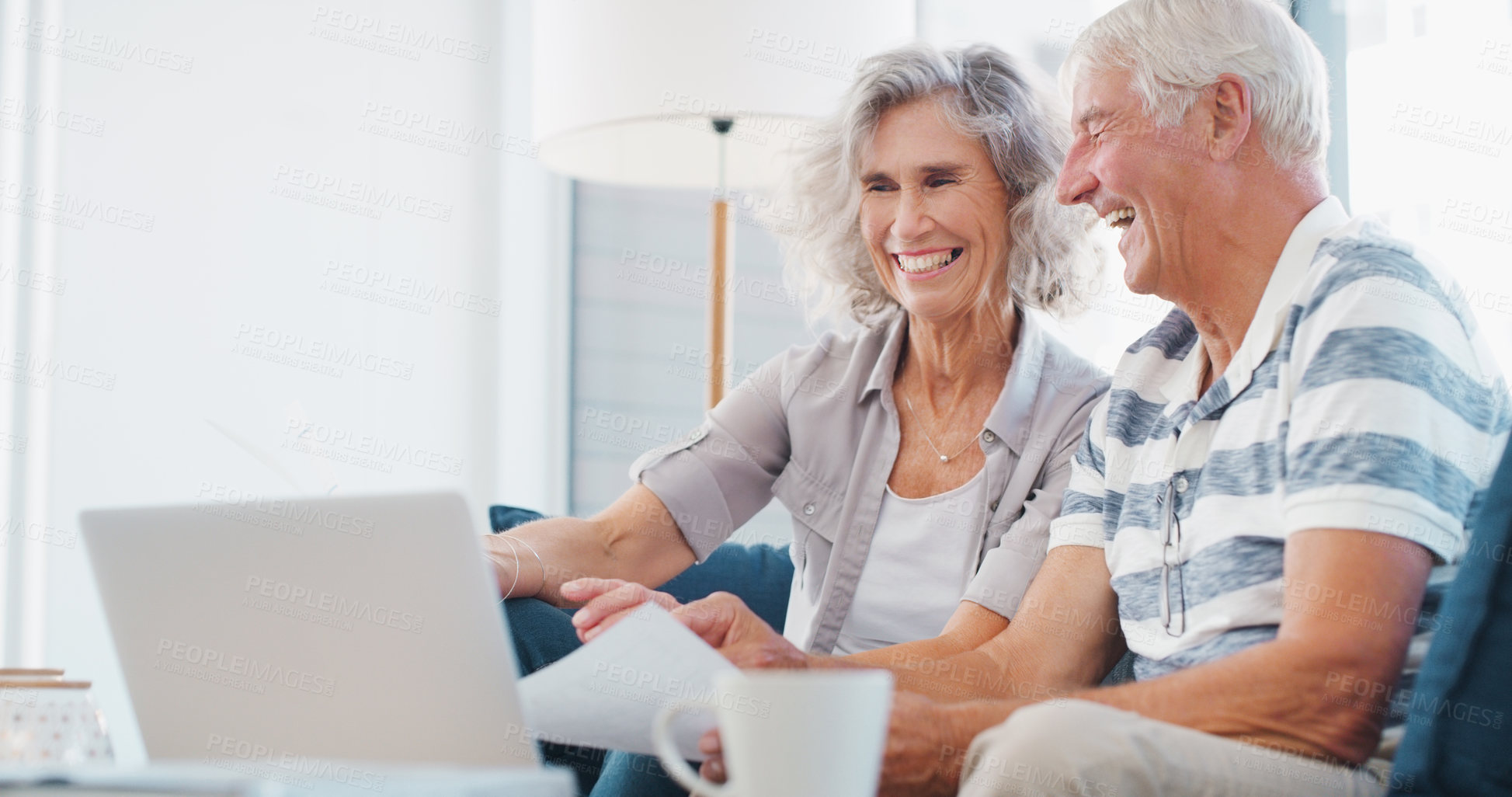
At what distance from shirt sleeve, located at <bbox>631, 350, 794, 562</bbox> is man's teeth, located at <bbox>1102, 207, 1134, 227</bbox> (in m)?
0.62

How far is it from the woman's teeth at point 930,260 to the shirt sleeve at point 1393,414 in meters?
0.70

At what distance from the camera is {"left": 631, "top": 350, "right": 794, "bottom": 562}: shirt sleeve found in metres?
1.77

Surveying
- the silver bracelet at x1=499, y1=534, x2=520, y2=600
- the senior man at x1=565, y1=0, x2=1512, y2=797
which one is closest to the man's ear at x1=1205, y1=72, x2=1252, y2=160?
the senior man at x1=565, y1=0, x2=1512, y2=797

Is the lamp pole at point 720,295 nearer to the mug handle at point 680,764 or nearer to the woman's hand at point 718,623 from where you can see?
the woman's hand at point 718,623

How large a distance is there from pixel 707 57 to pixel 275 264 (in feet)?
4.62

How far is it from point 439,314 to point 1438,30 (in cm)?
256

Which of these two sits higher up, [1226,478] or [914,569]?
[1226,478]

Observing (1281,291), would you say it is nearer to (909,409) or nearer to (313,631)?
(909,409)

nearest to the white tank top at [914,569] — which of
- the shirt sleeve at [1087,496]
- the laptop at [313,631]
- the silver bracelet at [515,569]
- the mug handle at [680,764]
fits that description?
the shirt sleeve at [1087,496]

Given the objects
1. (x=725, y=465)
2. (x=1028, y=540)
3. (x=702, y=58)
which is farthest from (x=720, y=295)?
(x=1028, y=540)

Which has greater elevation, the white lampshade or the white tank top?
the white lampshade

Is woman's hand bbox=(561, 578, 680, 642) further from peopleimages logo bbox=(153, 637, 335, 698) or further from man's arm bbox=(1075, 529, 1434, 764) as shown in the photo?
man's arm bbox=(1075, 529, 1434, 764)

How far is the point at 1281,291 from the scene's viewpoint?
45.3 inches

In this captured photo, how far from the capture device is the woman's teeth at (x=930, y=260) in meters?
1.71
